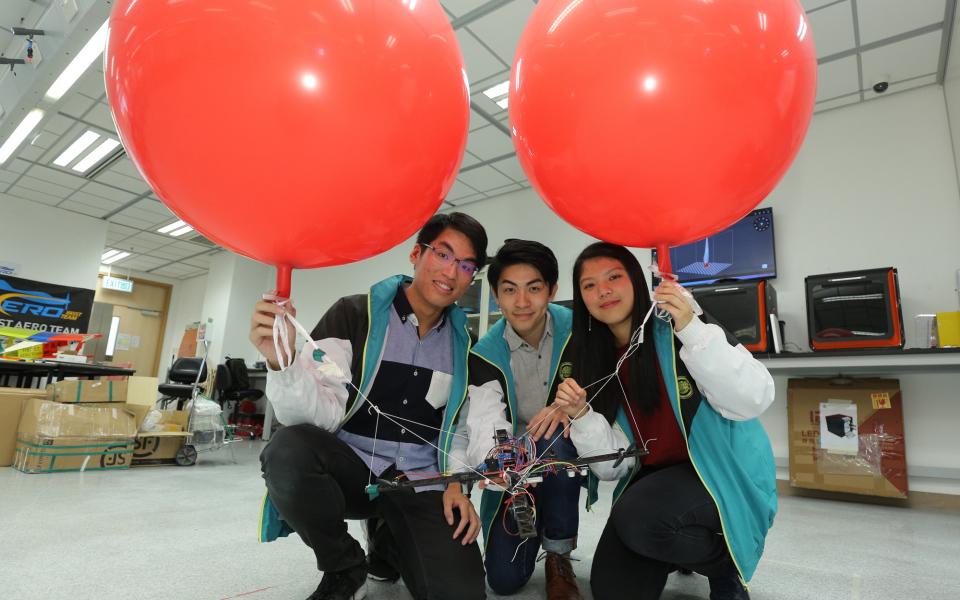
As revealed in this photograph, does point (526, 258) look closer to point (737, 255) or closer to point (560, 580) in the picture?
point (560, 580)

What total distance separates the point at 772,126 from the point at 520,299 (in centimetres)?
65

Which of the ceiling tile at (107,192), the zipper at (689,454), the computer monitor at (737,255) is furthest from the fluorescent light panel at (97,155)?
the zipper at (689,454)

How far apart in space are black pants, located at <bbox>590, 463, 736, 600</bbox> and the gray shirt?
37 centimetres

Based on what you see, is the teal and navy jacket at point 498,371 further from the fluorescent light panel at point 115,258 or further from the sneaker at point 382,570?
the fluorescent light panel at point 115,258

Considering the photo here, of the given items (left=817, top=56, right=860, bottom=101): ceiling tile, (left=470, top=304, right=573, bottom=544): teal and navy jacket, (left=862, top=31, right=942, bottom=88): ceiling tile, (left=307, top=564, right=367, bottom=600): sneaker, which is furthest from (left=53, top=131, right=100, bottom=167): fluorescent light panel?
(left=862, top=31, right=942, bottom=88): ceiling tile

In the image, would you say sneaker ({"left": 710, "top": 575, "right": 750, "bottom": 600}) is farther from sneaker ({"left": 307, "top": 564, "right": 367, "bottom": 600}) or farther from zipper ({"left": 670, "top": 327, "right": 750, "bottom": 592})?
sneaker ({"left": 307, "top": 564, "right": 367, "bottom": 600})

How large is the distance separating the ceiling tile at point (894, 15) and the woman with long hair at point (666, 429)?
2775 mm

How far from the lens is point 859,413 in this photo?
9.39 feet

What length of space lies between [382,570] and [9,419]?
9.87 ft

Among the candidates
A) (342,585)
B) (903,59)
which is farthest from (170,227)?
(903,59)

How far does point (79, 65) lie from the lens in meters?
3.40

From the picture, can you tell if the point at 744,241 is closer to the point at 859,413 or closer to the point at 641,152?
the point at 859,413

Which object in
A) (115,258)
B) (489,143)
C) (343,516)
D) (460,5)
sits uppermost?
(460,5)

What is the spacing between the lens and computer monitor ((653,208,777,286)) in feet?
11.4
